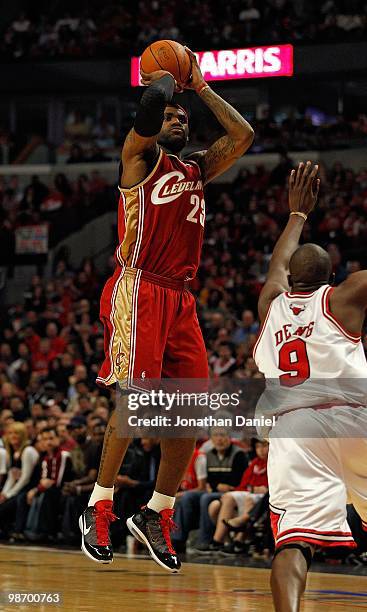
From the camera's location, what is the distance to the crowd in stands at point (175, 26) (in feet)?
71.6

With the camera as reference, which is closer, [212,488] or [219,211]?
[212,488]

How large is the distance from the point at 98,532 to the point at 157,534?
35cm

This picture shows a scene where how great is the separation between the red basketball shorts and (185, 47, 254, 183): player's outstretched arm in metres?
0.72

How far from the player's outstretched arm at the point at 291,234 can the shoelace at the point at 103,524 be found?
4.63 ft

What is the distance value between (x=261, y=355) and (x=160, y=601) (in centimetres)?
278

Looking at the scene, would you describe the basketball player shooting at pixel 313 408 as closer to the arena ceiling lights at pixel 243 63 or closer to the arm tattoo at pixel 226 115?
the arm tattoo at pixel 226 115

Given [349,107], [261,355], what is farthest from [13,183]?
[261,355]

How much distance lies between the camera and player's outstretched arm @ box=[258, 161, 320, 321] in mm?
5625

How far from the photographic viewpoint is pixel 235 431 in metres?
12.4

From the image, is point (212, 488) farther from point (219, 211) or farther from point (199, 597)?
point (219, 211)

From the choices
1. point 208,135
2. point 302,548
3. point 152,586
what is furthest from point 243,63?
point 208,135

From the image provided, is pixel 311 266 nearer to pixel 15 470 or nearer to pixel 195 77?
pixel 195 77

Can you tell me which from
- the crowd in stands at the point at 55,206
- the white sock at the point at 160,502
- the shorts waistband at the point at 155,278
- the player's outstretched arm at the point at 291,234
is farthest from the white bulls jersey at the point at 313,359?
the crowd in stands at the point at 55,206

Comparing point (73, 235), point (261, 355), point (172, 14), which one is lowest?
point (261, 355)
